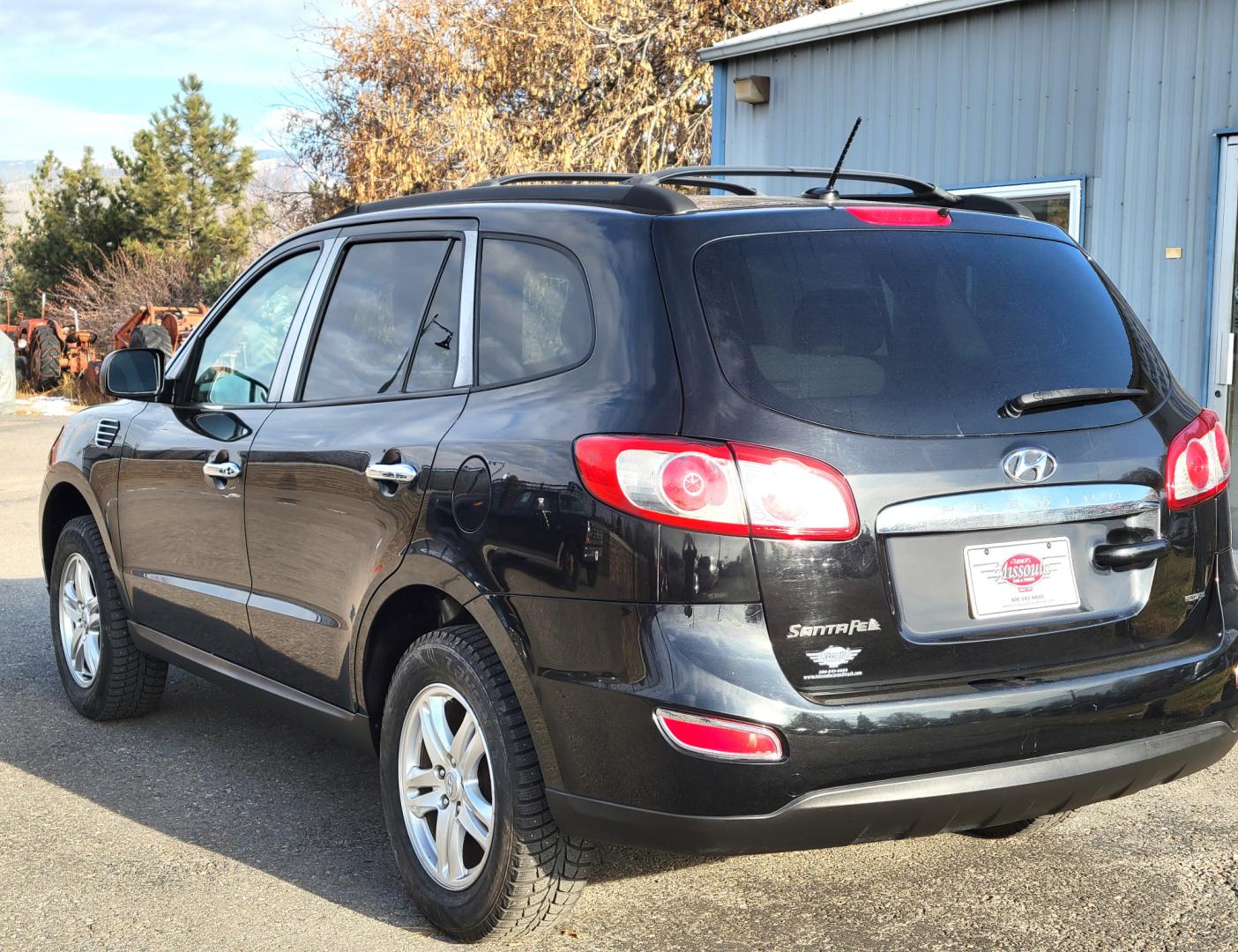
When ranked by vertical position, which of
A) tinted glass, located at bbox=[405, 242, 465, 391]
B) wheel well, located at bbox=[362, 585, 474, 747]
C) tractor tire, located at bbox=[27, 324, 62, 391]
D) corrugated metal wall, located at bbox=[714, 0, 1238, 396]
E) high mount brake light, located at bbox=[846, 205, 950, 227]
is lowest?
tractor tire, located at bbox=[27, 324, 62, 391]

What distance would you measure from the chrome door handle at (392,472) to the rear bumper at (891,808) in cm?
87

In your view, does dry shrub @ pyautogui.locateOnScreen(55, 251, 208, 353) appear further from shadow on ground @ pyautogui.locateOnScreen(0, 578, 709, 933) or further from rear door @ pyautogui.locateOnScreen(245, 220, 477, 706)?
rear door @ pyautogui.locateOnScreen(245, 220, 477, 706)

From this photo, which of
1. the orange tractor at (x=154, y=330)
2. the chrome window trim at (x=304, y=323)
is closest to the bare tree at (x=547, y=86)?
the orange tractor at (x=154, y=330)

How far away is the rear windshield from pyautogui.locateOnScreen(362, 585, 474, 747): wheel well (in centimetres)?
104

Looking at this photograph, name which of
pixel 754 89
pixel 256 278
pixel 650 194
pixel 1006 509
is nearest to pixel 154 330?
pixel 754 89

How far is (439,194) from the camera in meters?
4.06

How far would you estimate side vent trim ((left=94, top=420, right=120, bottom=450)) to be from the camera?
16.6ft

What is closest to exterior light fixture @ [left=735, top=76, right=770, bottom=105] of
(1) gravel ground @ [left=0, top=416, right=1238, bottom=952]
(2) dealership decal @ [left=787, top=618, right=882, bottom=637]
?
(1) gravel ground @ [left=0, top=416, right=1238, bottom=952]

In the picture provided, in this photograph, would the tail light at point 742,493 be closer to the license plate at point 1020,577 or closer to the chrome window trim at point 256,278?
the license plate at point 1020,577

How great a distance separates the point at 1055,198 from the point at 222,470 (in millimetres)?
7011

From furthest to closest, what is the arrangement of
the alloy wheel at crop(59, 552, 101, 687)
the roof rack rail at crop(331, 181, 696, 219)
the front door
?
1. the alloy wheel at crop(59, 552, 101, 687)
2. the front door
3. the roof rack rail at crop(331, 181, 696, 219)

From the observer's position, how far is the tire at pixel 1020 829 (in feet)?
13.3

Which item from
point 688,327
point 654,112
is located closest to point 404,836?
point 688,327

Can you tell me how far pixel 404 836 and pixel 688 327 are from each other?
1.51 m
